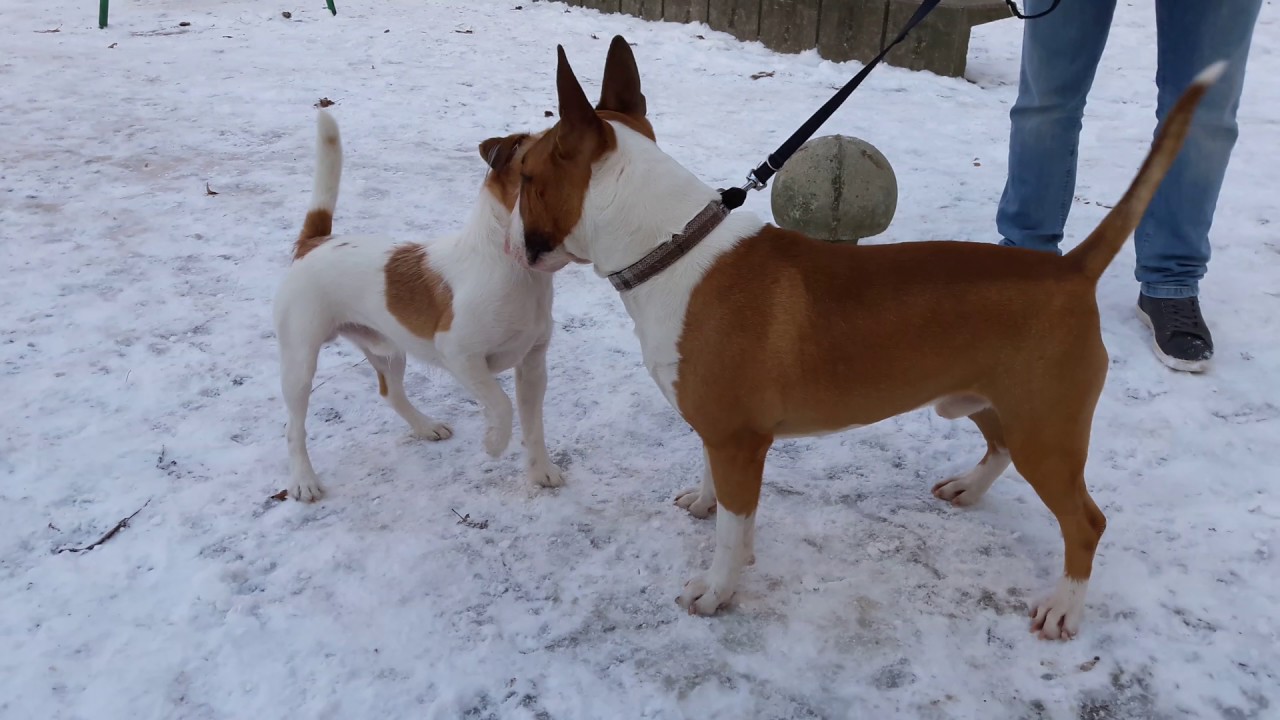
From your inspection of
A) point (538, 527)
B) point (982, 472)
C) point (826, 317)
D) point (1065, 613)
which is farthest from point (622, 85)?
point (1065, 613)

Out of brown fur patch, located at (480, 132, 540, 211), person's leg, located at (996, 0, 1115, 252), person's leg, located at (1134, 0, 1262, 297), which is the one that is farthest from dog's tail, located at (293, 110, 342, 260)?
person's leg, located at (1134, 0, 1262, 297)

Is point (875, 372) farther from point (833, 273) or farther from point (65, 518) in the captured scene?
point (65, 518)

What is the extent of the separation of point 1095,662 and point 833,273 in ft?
4.28

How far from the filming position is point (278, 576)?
8.92ft

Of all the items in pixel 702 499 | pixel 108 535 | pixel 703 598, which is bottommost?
pixel 108 535

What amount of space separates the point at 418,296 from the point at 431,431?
71 centimetres

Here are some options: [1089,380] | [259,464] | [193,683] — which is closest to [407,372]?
[259,464]

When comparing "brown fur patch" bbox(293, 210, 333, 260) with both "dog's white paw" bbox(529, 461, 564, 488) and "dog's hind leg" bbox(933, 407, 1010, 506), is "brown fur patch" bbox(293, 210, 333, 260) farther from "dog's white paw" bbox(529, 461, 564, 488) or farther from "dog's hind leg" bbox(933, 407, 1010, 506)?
"dog's hind leg" bbox(933, 407, 1010, 506)

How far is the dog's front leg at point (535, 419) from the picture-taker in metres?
3.16

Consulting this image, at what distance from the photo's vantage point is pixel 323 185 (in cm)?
328

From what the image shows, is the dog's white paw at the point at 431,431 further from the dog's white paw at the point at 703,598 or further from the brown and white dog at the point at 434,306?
the dog's white paw at the point at 703,598

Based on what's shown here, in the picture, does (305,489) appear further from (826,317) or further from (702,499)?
(826,317)

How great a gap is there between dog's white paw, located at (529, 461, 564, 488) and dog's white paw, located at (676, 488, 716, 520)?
47cm

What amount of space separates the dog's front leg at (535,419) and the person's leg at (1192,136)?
2.67 metres
